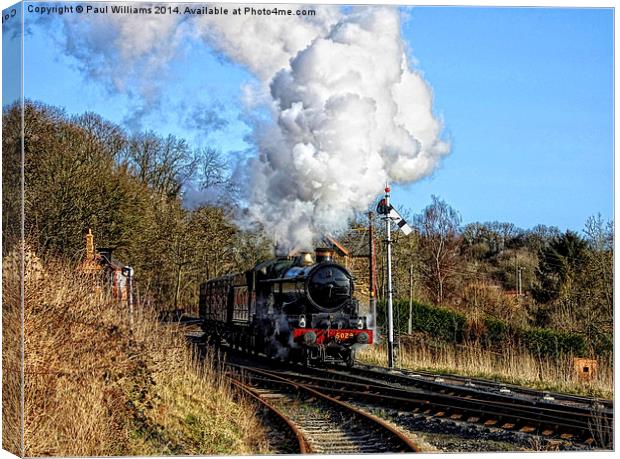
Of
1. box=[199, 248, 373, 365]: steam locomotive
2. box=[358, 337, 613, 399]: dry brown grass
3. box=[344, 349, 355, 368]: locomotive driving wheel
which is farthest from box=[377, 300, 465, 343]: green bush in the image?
box=[344, 349, 355, 368]: locomotive driving wheel

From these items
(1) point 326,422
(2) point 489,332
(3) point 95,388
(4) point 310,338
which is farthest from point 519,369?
(3) point 95,388

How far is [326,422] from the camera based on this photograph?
1046 cm

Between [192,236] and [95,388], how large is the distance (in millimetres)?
10018

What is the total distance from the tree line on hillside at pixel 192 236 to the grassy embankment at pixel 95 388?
2.96 feet

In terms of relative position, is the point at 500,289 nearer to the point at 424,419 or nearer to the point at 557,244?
the point at 557,244

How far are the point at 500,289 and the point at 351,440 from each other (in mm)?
14894

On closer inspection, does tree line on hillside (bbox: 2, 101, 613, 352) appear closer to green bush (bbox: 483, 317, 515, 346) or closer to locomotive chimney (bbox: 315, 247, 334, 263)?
green bush (bbox: 483, 317, 515, 346)

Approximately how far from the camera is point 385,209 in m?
15.7

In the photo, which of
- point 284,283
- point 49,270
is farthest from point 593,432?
point 284,283

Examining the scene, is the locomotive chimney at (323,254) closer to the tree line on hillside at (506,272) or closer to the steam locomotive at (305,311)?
the steam locomotive at (305,311)

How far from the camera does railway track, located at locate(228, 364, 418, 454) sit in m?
8.84

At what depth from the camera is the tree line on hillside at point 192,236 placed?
41.1 ft

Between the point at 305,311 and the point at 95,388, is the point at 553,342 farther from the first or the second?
the point at 95,388

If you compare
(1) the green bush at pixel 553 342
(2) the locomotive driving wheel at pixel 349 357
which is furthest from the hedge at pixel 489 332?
(2) the locomotive driving wheel at pixel 349 357
